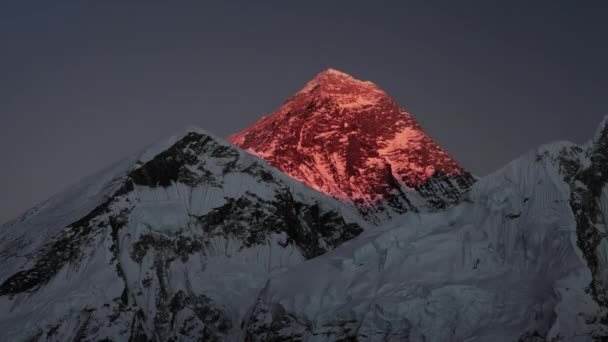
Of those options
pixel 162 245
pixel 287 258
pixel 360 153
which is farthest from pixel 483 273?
pixel 360 153

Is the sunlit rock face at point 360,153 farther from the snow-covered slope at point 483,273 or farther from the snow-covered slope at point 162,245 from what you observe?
→ the snow-covered slope at point 483,273

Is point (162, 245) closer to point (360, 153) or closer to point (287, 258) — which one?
point (287, 258)

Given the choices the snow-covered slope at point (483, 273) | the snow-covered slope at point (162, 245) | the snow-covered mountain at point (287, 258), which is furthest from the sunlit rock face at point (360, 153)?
the snow-covered slope at point (483, 273)

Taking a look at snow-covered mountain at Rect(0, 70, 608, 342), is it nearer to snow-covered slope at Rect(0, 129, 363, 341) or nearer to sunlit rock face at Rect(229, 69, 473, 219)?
snow-covered slope at Rect(0, 129, 363, 341)

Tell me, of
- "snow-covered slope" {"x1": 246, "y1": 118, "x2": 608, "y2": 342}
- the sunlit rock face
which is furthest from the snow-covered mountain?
the sunlit rock face

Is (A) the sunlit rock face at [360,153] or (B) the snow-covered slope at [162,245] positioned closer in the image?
(B) the snow-covered slope at [162,245]

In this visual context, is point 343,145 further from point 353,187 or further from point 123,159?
point 123,159
